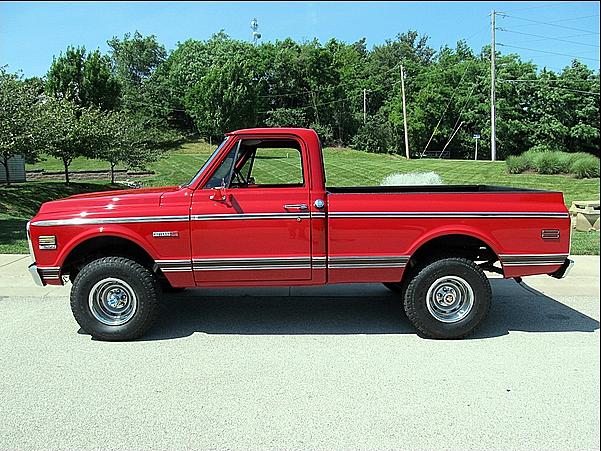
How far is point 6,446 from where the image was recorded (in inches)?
135

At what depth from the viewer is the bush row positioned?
22641 millimetres

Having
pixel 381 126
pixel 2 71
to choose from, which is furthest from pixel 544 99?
pixel 2 71

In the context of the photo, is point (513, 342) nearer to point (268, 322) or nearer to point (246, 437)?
point (268, 322)

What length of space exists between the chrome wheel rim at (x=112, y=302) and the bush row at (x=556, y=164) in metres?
21.0

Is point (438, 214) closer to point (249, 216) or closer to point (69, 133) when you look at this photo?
point (249, 216)

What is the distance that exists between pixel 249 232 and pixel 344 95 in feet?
186

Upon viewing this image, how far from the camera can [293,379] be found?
4.41m

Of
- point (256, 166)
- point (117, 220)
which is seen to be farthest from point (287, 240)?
point (117, 220)

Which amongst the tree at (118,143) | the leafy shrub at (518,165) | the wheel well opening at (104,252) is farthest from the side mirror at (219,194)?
the leafy shrub at (518,165)

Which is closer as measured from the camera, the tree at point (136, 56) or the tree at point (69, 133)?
the tree at point (69, 133)

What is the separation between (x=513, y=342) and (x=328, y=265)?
73.2 inches

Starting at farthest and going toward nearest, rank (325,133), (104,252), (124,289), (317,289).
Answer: (325,133)
(317,289)
(104,252)
(124,289)

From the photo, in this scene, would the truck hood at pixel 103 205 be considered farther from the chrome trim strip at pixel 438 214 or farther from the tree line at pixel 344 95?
the tree line at pixel 344 95

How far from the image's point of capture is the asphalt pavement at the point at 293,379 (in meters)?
3.55
